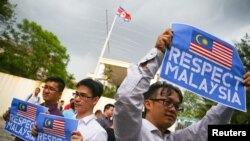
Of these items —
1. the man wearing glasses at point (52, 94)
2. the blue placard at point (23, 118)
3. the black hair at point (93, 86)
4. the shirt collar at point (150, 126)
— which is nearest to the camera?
the shirt collar at point (150, 126)

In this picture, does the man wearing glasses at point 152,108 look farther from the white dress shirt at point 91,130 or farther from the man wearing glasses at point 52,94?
the man wearing glasses at point 52,94

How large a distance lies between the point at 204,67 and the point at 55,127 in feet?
4.67

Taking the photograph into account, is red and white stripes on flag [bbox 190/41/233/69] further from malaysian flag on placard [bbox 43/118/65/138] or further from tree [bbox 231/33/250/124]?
tree [bbox 231/33/250/124]

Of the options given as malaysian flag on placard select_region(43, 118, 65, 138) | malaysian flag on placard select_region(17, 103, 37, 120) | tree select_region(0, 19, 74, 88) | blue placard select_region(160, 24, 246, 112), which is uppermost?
tree select_region(0, 19, 74, 88)

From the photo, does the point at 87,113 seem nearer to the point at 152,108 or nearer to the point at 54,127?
the point at 54,127

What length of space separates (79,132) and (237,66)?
1397 millimetres

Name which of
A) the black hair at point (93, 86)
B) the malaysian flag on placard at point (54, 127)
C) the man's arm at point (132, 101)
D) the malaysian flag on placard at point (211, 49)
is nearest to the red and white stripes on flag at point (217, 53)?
the malaysian flag on placard at point (211, 49)

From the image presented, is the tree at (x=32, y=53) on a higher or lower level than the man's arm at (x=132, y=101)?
higher

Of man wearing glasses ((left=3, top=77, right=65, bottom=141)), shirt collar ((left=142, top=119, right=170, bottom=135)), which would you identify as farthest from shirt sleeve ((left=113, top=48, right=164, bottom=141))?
man wearing glasses ((left=3, top=77, right=65, bottom=141))

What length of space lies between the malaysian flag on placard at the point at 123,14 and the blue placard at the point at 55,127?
22.8m

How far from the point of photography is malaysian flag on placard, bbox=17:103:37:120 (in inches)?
138

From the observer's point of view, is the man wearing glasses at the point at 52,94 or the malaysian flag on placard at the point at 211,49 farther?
the man wearing glasses at the point at 52,94

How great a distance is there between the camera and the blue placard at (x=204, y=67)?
239cm

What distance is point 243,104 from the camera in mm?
2498
